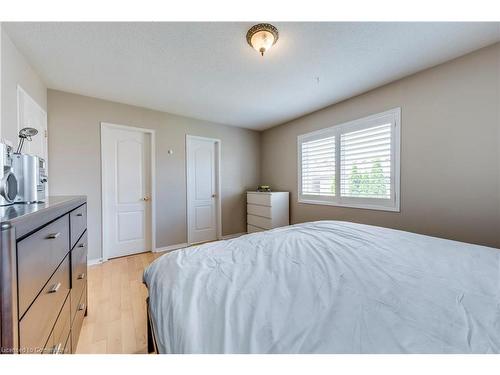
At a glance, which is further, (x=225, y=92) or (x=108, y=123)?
(x=108, y=123)

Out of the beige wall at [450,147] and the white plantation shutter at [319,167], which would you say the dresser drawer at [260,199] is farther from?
the beige wall at [450,147]

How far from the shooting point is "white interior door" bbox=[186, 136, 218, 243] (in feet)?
12.1

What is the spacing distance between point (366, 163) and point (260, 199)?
181 cm

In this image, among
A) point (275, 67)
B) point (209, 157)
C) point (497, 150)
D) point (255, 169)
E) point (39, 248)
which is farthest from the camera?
point (255, 169)

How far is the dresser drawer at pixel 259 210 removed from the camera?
3623 millimetres

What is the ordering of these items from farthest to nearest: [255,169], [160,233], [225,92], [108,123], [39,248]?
1. [255,169]
2. [160,233]
3. [108,123]
4. [225,92]
5. [39,248]

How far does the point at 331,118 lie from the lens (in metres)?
3.06

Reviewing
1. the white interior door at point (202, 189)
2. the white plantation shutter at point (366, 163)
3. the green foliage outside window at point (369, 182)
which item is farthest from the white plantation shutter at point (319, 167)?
the white interior door at point (202, 189)

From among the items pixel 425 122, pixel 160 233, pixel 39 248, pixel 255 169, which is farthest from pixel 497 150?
pixel 160 233

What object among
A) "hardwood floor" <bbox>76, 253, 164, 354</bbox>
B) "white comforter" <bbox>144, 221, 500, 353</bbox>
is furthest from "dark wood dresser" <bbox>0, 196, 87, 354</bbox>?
"white comforter" <bbox>144, 221, 500, 353</bbox>

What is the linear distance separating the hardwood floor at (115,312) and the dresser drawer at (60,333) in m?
0.40
